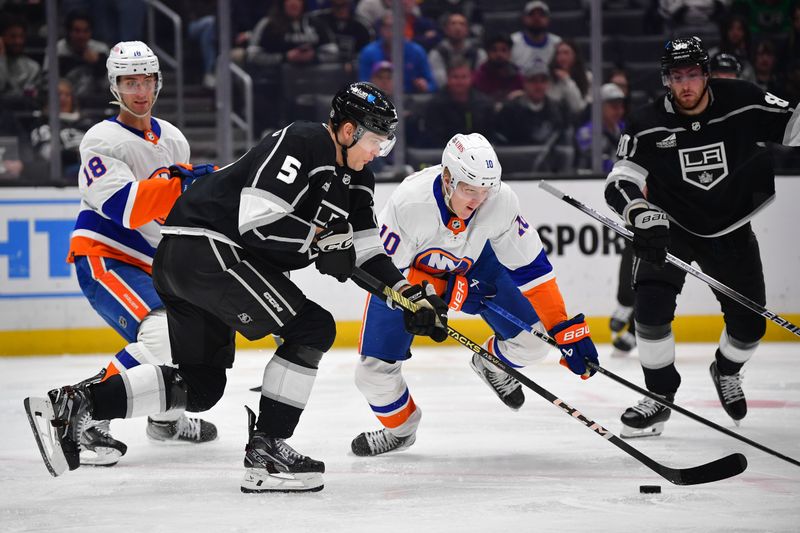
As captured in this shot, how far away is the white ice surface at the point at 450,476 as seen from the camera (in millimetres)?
2471

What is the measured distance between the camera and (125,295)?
3270mm

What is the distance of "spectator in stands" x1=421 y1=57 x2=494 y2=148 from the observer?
5828 millimetres

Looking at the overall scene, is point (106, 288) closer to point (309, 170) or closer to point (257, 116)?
point (309, 170)

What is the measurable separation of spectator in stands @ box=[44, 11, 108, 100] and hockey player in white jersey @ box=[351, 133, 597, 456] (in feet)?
10.0

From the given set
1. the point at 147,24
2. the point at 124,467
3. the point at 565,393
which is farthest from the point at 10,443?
the point at 147,24

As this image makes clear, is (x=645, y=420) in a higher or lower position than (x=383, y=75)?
lower

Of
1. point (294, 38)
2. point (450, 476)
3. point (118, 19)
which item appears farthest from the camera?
point (294, 38)

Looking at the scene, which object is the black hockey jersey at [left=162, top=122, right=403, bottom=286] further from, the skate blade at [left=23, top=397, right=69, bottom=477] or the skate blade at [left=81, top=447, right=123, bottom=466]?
the skate blade at [left=81, top=447, right=123, bottom=466]

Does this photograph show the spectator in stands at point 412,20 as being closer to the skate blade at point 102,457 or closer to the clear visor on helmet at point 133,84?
the clear visor on helmet at point 133,84

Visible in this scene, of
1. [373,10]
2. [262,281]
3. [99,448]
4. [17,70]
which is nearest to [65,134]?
[17,70]

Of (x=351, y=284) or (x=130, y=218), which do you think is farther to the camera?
(x=351, y=284)

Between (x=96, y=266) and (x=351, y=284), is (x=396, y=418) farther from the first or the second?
(x=351, y=284)

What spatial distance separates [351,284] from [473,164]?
9.13 ft

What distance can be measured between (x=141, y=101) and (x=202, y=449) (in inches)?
44.0
